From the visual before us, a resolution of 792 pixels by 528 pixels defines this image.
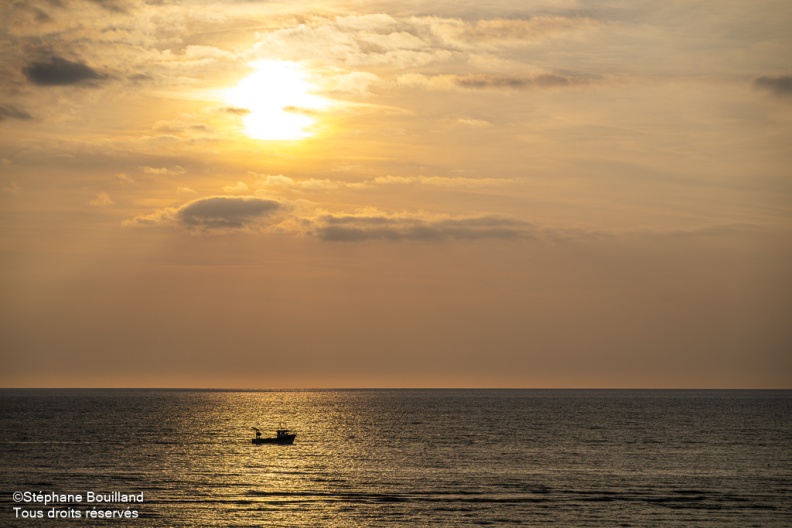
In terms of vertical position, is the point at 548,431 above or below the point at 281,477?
above

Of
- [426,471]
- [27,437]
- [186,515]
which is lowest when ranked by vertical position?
[186,515]

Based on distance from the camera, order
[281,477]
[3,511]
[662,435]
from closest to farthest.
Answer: [3,511] → [281,477] → [662,435]

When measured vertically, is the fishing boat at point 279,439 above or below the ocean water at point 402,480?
above

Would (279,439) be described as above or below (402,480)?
above

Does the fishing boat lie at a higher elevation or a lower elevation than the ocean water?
higher

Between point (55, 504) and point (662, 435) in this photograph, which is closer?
Answer: point (55, 504)

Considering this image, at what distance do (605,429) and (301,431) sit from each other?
61.7 m

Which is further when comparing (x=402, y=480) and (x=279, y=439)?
(x=279, y=439)

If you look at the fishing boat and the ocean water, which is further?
the fishing boat

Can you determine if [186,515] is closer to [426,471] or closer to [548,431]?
[426,471]

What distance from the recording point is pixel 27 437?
156 meters

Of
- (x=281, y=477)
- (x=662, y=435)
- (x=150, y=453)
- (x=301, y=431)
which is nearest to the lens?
(x=281, y=477)

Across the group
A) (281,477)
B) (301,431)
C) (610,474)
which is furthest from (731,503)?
(301,431)

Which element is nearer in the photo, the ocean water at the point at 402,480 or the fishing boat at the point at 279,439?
the ocean water at the point at 402,480
